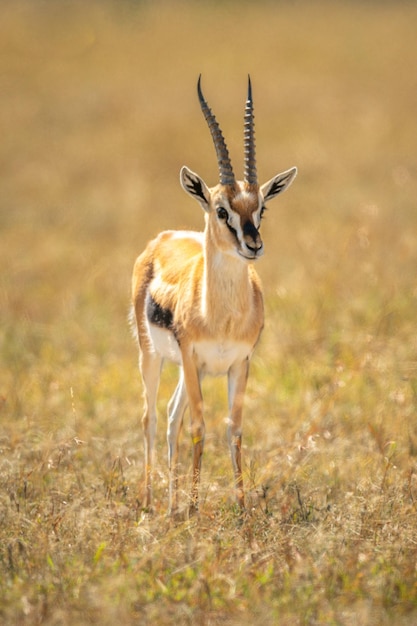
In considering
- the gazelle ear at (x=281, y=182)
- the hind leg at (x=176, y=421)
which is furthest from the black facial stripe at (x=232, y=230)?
the hind leg at (x=176, y=421)

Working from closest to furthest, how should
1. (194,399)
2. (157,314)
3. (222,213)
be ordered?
1. (222,213)
2. (194,399)
3. (157,314)

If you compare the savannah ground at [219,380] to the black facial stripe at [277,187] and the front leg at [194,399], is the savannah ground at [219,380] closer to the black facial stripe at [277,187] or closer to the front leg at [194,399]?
the front leg at [194,399]

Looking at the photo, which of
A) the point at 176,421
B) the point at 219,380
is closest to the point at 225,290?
the point at 176,421

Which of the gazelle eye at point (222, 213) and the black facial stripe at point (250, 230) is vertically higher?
A: the gazelle eye at point (222, 213)

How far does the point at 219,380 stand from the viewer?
8375mm

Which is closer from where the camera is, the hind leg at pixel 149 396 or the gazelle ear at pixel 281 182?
the gazelle ear at pixel 281 182

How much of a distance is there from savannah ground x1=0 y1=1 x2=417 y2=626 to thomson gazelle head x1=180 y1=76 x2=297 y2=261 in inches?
47.5

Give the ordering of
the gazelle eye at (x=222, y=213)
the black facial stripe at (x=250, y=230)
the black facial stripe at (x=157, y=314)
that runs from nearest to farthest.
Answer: the black facial stripe at (x=250, y=230)
the gazelle eye at (x=222, y=213)
the black facial stripe at (x=157, y=314)

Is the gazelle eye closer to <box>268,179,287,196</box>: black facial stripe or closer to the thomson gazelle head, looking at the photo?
the thomson gazelle head

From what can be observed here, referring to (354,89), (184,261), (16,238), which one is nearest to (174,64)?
(354,89)

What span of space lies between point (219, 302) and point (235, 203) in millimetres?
598

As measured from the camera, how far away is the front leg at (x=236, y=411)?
5.65 meters

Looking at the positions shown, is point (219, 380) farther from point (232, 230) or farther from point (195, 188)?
point (232, 230)

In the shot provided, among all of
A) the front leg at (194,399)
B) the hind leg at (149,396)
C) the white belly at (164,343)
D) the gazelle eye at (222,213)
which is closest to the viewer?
the gazelle eye at (222,213)
